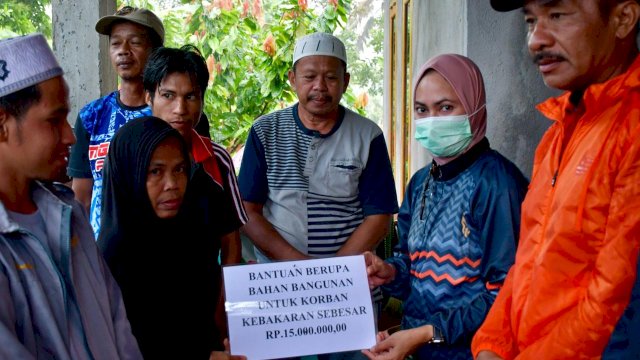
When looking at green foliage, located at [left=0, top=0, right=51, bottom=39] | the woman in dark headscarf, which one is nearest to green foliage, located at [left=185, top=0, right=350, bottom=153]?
the woman in dark headscarf

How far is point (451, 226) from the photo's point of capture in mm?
2199

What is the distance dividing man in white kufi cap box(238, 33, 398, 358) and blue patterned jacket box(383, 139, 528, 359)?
91cm

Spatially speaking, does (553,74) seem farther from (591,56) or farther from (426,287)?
(426,287)

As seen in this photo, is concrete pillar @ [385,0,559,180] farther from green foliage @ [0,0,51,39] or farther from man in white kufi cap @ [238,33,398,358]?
green foliage @ [0,0,51,39]

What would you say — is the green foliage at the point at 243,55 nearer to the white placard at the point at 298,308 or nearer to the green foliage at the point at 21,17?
the white placard at the point at 298,308

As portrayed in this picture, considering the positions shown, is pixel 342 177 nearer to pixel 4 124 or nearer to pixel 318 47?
pixel 318 47

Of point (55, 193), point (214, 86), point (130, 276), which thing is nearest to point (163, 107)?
point (130, 276)

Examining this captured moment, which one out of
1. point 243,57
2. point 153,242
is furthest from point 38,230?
point 243,57

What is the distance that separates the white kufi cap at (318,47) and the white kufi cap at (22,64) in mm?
1791

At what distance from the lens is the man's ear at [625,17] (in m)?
1.54

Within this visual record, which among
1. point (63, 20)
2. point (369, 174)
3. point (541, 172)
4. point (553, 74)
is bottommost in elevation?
point (369, 174)

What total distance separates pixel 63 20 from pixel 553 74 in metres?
4.37

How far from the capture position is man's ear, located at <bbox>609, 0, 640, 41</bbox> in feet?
5.05

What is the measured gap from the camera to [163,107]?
3.05 m
